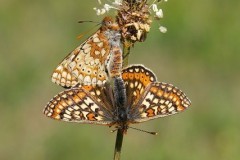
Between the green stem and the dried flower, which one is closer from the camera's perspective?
the green stem

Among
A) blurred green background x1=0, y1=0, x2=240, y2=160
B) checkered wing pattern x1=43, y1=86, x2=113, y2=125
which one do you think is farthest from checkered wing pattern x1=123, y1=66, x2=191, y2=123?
blurred green background x1=0, y1=0, x2=240, y2=160

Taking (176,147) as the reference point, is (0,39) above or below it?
above

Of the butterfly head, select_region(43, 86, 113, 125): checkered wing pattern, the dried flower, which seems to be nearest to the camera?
select_region(43, 86, 113, 125): checkered wing pattern

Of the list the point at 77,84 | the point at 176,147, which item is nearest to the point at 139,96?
the point at 77,84

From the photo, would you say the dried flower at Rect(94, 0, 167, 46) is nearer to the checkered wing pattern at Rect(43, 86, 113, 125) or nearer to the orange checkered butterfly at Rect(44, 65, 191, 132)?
the orange checkered butterfly at Rect(44, 65, 191, 132)

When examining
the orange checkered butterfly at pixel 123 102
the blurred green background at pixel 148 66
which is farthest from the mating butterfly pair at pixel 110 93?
the blurred green background at pixel 148 66

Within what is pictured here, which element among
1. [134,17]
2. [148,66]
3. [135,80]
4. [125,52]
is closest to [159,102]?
[135,80]

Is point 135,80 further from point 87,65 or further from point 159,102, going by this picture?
point 87,65

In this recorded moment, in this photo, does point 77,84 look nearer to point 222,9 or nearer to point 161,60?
point 161,60
